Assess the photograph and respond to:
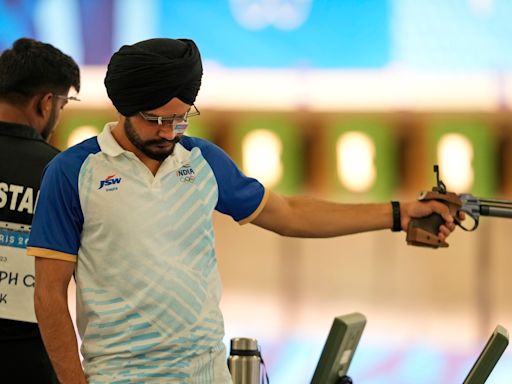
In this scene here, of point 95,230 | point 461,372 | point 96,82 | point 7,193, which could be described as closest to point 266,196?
point 95,230

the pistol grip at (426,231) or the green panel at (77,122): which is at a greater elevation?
the green panel at (77,122)

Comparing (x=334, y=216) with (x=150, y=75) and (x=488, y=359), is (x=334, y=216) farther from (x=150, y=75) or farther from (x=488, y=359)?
(x=150, y=75)

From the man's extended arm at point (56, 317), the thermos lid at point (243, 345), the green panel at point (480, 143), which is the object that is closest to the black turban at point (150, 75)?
the man's extended arm at point (56, 317)

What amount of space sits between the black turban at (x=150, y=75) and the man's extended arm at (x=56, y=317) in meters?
0.37

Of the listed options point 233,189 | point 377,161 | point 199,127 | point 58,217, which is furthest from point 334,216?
point 199,127

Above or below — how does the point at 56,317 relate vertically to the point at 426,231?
below

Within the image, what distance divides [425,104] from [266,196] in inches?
106

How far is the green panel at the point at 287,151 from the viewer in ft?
17.6

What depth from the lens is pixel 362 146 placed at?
5336 mm

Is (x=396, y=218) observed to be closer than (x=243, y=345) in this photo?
Yes

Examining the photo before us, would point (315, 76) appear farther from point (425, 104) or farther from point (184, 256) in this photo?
point (184, 256)

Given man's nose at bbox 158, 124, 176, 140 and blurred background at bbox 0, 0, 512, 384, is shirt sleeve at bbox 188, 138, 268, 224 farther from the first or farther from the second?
blurred background at bbox 0, 0, 512, 384

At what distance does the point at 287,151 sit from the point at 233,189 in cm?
280

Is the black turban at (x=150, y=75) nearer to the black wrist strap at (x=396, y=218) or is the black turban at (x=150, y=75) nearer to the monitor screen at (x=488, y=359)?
the black wrist strap at (x=396, y=218)
